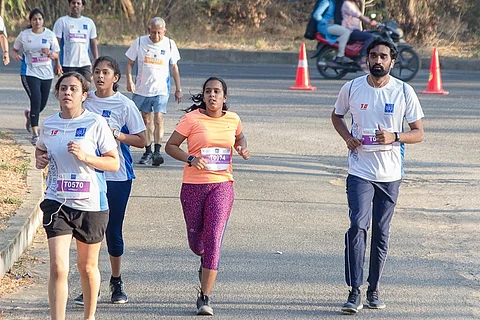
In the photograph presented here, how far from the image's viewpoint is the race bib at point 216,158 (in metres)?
6.65

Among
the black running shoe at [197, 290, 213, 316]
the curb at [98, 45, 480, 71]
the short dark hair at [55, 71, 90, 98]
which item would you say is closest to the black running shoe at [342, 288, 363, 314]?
the black running shoe at [197, 290, 213, 316]

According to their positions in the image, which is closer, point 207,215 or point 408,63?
point 207,215

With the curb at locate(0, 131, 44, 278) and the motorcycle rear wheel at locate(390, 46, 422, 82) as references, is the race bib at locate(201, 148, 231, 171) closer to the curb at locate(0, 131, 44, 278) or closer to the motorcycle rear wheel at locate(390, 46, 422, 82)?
the curb at locate(0, 131, 44, 278)

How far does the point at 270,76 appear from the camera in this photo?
71.7ft

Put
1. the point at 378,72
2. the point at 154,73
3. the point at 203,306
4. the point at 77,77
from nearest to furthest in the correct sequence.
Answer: the point at 77,77
the point at 203,306
the point at 378,72
the point at 154,73

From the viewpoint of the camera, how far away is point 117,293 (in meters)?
6.78

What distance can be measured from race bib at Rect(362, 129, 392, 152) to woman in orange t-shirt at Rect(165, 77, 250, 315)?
84 cm

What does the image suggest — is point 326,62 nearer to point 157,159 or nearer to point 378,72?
point 157,159

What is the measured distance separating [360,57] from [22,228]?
13402mm

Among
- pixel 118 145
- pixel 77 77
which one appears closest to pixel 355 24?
pixel 118 145

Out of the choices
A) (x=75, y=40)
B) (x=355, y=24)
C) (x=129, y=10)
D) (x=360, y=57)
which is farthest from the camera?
(x=129, y=10)

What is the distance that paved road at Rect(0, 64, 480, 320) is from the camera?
22.2 feet

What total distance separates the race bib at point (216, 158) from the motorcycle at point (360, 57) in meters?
13.7

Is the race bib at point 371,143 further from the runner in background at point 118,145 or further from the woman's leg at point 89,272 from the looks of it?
the woman's leg at point 89,272
